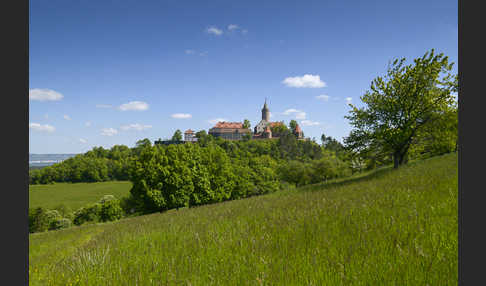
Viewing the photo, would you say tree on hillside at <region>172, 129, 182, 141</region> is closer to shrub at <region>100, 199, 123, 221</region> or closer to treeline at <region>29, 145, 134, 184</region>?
treeline at <region>29, 145, 134, 184</region>

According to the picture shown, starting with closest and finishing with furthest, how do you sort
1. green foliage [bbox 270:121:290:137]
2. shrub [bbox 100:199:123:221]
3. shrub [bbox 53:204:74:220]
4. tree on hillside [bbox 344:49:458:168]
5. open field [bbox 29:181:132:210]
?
tree on hillside [bbox 344:49:458:168] < shrub [bbox 100:199:123:221] < shrub [bbox 53:204:74:220] < open field [bbox 29:181:132:210] < green foliage [bbox 270:121:290:137]

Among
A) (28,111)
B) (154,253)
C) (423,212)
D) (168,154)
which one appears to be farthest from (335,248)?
(168,154)

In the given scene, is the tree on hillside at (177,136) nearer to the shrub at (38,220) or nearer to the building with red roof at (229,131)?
the building with red roof at (229,131)

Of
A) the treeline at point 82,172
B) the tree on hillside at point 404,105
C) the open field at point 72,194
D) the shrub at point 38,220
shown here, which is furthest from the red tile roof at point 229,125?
the tree on hillside at point 404,105

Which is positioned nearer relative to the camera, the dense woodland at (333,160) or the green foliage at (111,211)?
the dense woodland at (333,160)

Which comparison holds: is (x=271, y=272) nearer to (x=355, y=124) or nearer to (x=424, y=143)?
(x=355, y=124)

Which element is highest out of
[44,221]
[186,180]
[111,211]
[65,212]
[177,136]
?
[177,136]

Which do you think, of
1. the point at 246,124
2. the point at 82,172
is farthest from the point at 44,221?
the point at 246,124

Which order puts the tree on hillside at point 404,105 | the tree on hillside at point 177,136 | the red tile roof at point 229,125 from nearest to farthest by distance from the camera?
1. the tree on hillside at point 404,105
2. the tree on hillside at point 177,136
3. the red tile roof at point 229,125

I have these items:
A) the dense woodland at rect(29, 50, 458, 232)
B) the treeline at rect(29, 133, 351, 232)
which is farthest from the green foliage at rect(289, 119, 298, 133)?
the dense woodland at rect(29, 50, 458, 232)

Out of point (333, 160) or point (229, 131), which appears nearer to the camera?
point (333, 160)

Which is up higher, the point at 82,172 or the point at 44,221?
the point at 82,172

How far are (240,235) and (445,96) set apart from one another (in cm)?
1738

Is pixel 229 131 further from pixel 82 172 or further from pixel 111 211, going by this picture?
pixel 111 211
